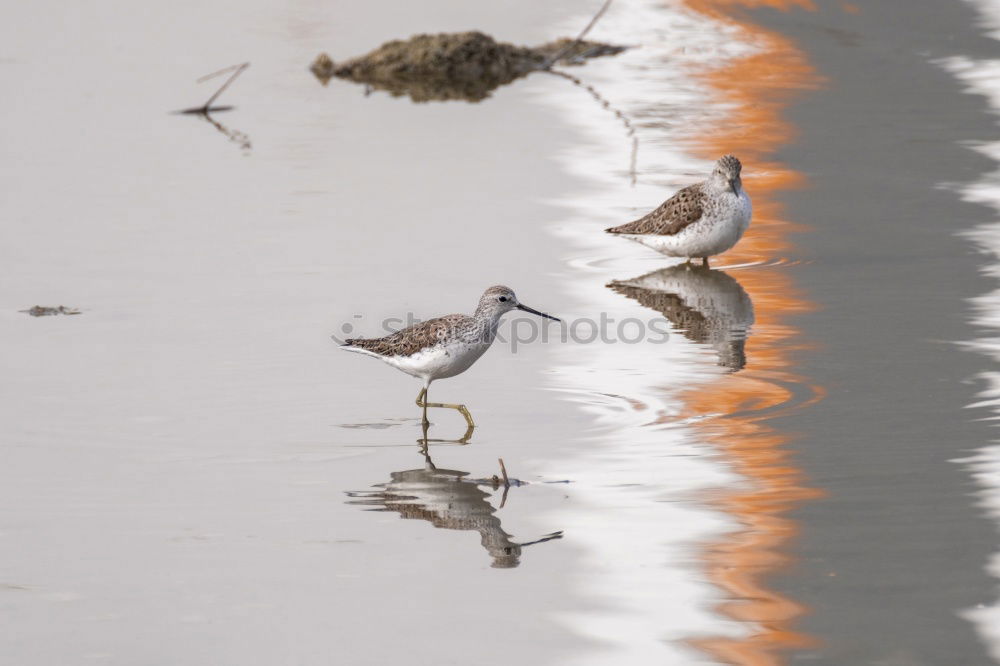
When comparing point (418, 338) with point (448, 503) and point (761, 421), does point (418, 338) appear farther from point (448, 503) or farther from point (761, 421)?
point (761, 421)

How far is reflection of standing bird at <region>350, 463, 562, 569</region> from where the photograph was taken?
789cm

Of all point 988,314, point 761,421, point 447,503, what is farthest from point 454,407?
point 988,314

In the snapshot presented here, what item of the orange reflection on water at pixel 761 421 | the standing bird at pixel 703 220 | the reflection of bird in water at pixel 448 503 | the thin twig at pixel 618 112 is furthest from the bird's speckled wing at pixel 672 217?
the reflection of bird in water at pixel 448 503

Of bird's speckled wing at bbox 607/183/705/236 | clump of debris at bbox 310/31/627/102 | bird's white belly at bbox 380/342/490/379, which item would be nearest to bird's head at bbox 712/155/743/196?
bird's speckled wing at bbox 607/183/705/236

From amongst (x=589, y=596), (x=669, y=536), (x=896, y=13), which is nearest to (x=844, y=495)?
(x=669, y=536)

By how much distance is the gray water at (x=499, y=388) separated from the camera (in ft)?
23.4

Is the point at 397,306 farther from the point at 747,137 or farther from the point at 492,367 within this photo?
the point at 747,137

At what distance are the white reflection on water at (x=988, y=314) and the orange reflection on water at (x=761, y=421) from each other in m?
0.84

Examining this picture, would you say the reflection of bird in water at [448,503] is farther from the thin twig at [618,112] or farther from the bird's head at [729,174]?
the thin twig at [618,112]

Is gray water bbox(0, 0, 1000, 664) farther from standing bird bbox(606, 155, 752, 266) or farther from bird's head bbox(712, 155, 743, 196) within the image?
bird's head bbox(712, 155, 743, 196)

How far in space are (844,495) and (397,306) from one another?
5.21 m

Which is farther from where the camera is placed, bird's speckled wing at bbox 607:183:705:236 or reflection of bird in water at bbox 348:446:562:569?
bird's speckled wing at bbox 607:183:705:236

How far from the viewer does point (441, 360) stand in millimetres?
9859

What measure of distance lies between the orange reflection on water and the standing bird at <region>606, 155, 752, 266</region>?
38cm
